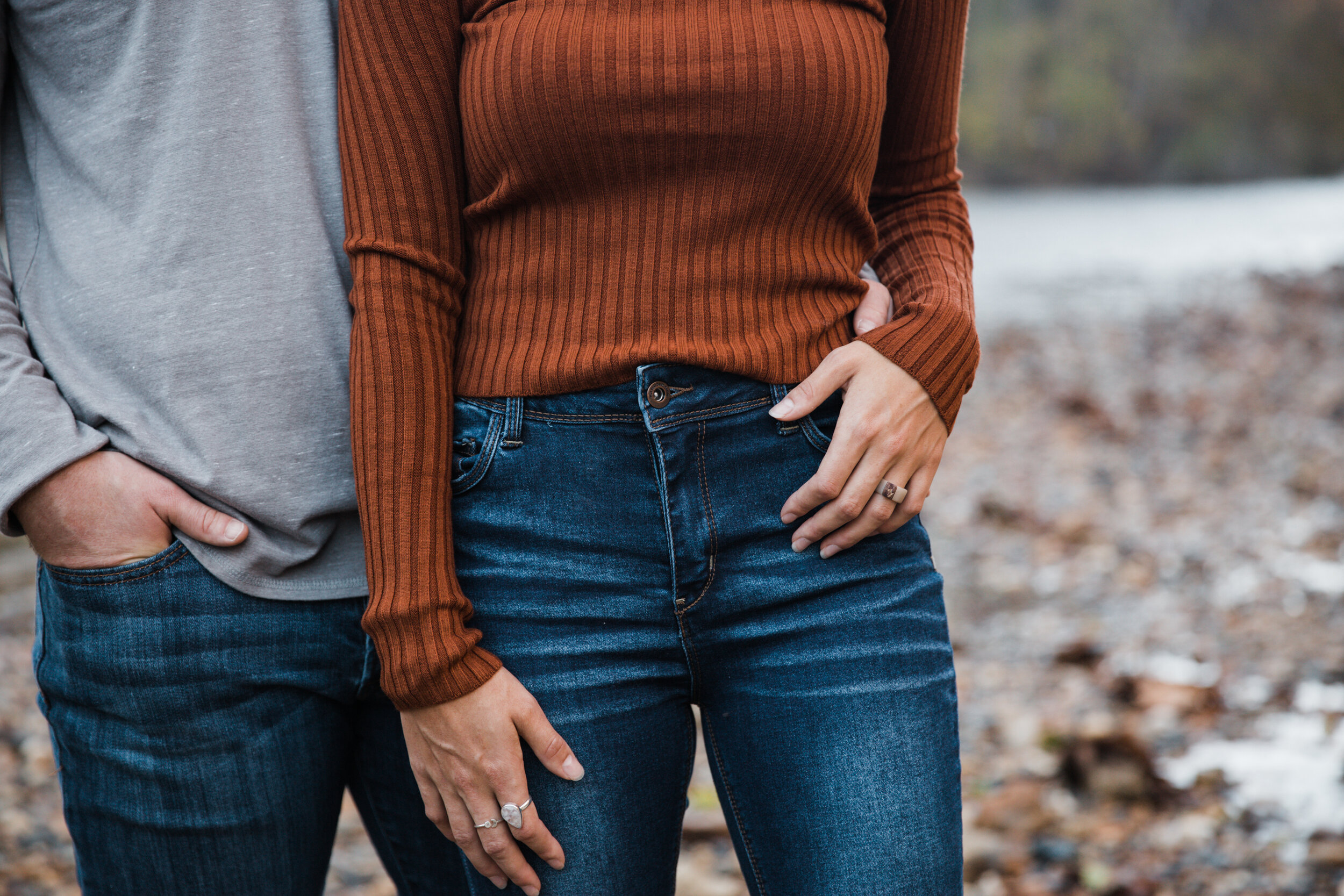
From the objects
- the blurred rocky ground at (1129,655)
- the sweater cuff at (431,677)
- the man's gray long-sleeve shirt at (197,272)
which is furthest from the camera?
the blurred rocky ground at (1129,655)

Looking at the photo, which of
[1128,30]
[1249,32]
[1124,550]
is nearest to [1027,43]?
[1128,30]

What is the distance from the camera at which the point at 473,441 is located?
1.17 m

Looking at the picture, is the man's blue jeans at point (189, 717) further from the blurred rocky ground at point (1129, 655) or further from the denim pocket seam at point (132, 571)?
the blurred rocky ground at point (1129, 655)

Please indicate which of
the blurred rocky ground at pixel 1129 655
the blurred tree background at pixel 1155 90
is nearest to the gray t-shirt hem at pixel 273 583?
the blurred rocky ground at pixel 1129 655

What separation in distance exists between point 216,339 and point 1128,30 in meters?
42.8

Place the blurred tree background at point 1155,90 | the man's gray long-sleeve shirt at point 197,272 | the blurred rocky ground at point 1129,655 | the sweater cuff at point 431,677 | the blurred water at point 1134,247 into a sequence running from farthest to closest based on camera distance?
the blurred tree background at point 1155,90 → the blurred water at point 1134,247 → the blurred rocky ground at point 1129,655 → the man's gray long-sleeve shirt at point 197,272 → the sweater cuff at point 431,677

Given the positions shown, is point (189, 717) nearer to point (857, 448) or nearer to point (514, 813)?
point (514, 813)

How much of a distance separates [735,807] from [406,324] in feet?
2.08

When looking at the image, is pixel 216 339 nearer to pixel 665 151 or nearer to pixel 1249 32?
pixel 665 151

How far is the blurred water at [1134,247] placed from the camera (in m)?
11.1

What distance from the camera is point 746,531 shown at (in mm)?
1151

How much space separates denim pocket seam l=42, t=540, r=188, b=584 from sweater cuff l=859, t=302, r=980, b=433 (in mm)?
769

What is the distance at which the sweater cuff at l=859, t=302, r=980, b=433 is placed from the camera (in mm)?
1185

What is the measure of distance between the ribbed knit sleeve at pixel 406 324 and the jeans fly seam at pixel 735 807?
270mm
